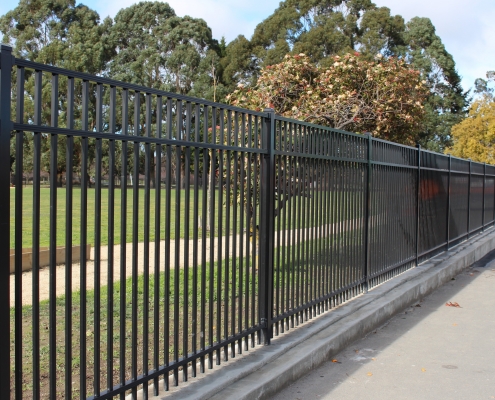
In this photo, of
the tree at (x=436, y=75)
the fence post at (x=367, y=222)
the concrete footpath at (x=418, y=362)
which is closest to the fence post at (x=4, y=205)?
the concrete footpath at (x=418, y=362)

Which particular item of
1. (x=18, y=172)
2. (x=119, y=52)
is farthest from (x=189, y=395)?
(x=119, y=52)

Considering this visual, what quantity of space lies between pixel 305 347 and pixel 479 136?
33664 mm

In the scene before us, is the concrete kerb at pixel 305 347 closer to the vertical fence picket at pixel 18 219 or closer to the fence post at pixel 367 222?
the fence post at pixel 367 222

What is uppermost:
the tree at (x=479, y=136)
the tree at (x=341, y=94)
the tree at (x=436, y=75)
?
the tree at (x=436, y=75)

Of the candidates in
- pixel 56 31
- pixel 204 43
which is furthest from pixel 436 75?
pixel 56 31

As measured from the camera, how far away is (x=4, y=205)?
229 centimetres

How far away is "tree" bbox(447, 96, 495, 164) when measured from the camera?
33812mm

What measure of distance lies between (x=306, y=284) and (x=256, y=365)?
135 centimetres

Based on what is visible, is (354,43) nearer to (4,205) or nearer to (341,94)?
(341,94)

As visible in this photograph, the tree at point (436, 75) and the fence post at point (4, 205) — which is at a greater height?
the tree at point (436, 75)

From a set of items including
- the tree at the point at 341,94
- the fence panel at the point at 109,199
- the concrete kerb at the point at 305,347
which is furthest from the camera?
the tree at the point at 341,94

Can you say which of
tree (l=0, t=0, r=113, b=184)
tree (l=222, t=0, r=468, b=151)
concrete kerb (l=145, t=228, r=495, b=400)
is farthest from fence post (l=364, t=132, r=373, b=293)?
tree (l=0, t=0, r=113, b=184)

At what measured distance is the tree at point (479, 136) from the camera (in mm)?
33812

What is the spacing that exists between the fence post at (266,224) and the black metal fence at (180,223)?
12mm
